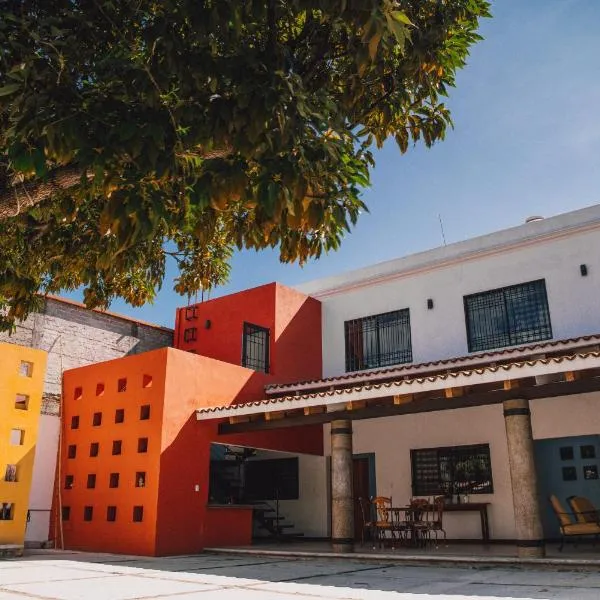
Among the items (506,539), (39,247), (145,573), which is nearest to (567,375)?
(506,539)

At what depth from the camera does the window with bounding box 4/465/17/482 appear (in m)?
12.1

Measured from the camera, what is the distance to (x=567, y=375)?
9.49 meters

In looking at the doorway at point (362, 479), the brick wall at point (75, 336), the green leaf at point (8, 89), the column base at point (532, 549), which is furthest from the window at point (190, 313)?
the green leaf at point (8, 89)

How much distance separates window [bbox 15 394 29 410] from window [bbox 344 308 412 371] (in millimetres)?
7788

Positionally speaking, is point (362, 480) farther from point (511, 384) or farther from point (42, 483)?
point (42, 483)

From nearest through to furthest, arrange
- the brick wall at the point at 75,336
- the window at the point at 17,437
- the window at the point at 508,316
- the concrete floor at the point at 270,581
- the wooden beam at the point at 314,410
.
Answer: the concrete floor at the point at 270,581
the wooden beam at the point at 314,410
the window at the point at 17,437
the window at the point at 508,316
the brick wall at the point at 75,336

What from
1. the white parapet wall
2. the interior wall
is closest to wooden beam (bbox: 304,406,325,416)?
the interior wall

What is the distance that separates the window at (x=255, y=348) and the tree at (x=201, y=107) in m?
11.7

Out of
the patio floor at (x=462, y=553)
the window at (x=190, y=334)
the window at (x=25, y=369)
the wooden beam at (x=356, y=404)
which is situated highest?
the window at (x=190, y=334)

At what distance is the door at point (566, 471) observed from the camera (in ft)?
41.4

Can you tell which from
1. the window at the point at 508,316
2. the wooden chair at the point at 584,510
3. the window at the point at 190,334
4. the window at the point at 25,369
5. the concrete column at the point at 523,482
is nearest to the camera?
the concrete column at the point at 523,482

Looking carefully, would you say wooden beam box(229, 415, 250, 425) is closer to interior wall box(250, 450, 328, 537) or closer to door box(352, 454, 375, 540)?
door box(352, 454, 375, 540)

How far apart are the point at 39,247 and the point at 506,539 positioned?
36.6 feet

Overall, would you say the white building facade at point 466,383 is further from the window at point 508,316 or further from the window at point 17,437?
the window at point 17,437
